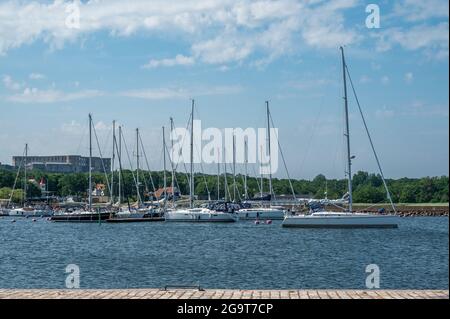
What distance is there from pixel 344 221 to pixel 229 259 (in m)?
24.8

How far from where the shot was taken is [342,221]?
208ft

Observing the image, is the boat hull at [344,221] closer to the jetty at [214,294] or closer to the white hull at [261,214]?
the white hull at [261,214]

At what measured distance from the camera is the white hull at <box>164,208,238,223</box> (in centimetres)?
8569

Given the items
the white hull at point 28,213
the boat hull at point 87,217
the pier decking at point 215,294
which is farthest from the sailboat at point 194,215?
the pier decking at point 215,294

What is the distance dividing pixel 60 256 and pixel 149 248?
7306 millimetres

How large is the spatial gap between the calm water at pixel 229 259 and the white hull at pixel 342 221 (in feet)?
2.28

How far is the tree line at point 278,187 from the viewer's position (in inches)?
4931

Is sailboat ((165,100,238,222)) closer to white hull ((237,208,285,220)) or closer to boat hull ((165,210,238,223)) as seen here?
boat hull ((165,210,238,223))

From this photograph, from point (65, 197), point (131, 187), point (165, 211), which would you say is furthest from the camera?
point (65, 197)

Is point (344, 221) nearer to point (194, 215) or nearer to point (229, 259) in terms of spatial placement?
point (229, 259)

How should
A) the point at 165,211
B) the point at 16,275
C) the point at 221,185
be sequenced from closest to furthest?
the point at 16,275 < the point at 165,211 < the point at 221,185

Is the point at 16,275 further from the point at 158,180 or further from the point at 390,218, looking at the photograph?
the point at 158,180
